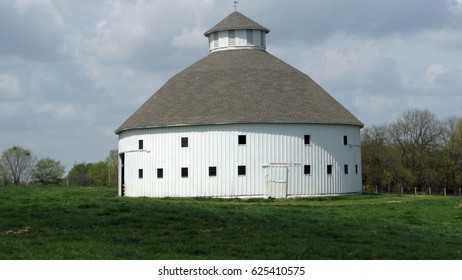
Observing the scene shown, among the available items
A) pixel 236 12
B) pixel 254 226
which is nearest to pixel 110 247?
pixel 254 226

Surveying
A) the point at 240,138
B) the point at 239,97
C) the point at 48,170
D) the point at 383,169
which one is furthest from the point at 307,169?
the point at 48,170

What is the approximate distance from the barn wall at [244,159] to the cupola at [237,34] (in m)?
11.0

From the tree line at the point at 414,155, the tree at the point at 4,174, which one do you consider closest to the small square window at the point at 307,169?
the tree line at the point at 414,155

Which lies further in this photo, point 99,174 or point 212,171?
point 99,174

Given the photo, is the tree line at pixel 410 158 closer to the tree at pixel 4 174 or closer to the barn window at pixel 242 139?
the tree at pixel 4 174

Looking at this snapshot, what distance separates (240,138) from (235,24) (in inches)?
497

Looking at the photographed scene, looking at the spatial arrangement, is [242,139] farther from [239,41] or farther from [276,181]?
[239,41]

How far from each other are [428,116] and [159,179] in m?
52.6

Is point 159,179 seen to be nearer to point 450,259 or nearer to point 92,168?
point 450,259

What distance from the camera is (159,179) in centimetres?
5216

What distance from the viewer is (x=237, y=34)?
2347 inches

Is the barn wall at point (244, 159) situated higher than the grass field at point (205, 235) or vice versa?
the barn wall at point (244, 159)

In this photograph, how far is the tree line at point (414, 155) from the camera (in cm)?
8700

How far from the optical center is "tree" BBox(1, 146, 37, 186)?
380ft
